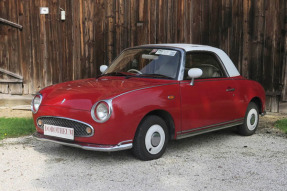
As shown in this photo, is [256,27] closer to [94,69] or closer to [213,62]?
[213,62]

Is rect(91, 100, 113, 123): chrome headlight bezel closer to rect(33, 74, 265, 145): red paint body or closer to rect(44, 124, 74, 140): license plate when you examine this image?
rect(33, 74, 265, 145): red paint body

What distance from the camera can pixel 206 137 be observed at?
6414 mm

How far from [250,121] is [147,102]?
2485mm

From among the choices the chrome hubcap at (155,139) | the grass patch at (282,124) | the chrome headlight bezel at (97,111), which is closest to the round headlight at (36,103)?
the chrome headlight bezel at (97,111)

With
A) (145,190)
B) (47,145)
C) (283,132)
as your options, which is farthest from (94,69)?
(145,190)

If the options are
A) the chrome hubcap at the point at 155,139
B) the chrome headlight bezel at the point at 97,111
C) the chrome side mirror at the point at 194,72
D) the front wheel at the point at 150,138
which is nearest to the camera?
the chrome headlight bezel at the point at 97,111

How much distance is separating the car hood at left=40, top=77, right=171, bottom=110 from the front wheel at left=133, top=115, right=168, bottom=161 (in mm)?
456

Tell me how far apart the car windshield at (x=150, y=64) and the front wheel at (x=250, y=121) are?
179cm

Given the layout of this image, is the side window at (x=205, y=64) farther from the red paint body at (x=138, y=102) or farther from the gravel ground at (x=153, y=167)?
the gravel ground at (x=153, y=167)

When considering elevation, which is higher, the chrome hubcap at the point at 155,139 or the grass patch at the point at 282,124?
the chrome hubcap at the point at 155,139

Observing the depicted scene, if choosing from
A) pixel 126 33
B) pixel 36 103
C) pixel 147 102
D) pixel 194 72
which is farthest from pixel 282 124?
pixel 36 103

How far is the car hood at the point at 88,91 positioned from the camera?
15.1ft

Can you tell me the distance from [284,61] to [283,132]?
1692mm

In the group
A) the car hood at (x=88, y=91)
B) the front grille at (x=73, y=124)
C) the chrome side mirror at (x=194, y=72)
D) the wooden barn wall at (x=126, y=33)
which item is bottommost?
the front grille at (x=73, y=124)
